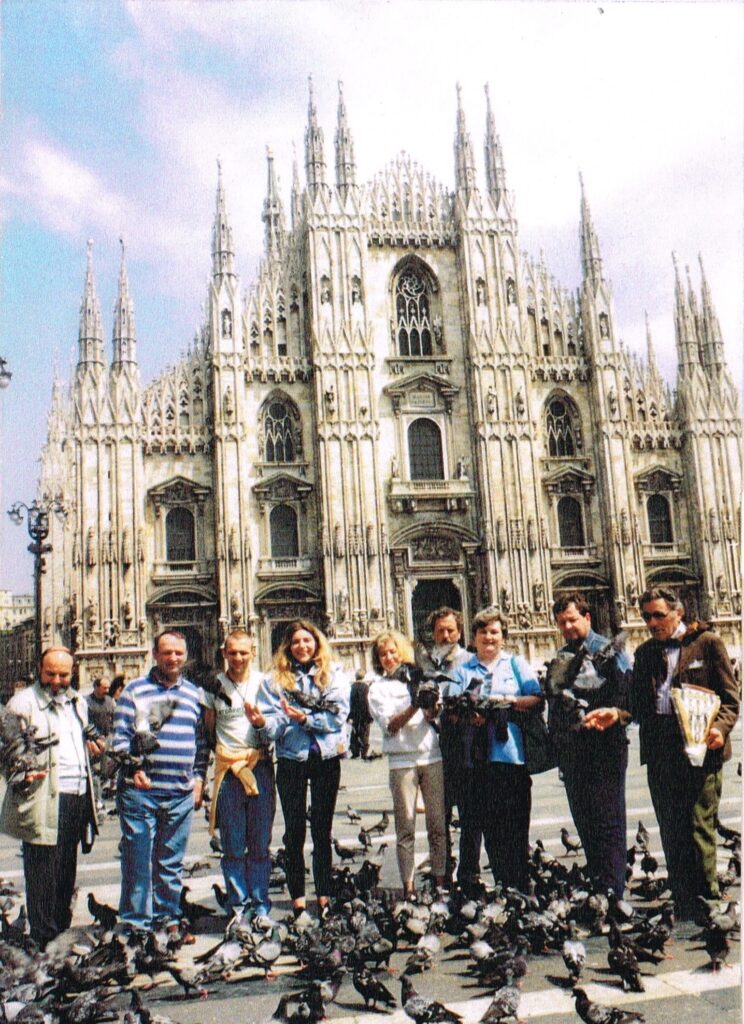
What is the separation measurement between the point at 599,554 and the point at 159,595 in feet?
46.1

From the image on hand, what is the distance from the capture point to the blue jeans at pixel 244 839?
611cm

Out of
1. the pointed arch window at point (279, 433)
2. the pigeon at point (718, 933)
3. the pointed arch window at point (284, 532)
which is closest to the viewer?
the pigeon at point (718, 933)

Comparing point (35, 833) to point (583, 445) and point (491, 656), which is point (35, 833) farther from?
point (583, 445)

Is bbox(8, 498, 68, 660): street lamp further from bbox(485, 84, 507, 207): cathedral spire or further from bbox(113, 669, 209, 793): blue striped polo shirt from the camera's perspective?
bbox(485, 84, 507, 207): cathedral spire

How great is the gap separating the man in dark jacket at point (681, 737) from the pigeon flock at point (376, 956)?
26cm

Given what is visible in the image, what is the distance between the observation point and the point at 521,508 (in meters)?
29.7

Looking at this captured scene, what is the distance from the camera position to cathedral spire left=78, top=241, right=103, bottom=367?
94.6 ft

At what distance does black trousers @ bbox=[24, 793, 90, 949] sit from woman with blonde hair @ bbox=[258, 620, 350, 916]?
51.4 inches

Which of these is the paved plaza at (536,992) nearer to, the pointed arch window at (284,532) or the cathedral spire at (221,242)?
the pointed arch window at (284,532)

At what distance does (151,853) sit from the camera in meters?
6.01

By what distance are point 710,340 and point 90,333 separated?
20.5 metres

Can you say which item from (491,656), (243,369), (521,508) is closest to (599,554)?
(521,508)

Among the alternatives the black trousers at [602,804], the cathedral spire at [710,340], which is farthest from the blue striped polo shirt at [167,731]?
the cathedral spire at [710,340]

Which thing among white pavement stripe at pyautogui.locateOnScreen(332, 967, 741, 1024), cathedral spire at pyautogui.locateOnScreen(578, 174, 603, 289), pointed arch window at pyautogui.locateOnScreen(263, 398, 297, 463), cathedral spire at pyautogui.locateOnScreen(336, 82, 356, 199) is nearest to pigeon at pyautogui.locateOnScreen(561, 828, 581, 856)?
white pavement stripe at pyautogui.locateOnScreen(332, 967, 741, 1024)
